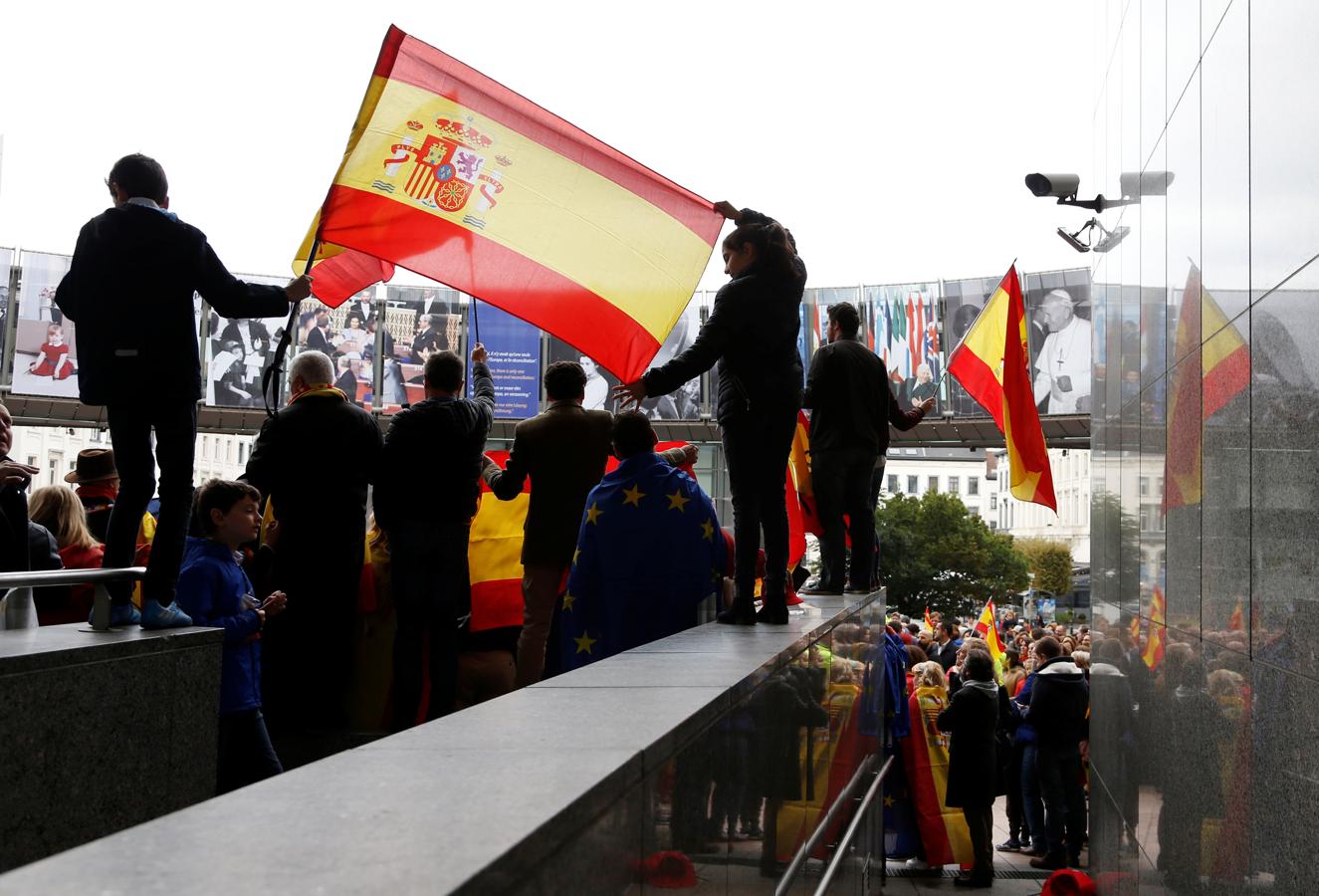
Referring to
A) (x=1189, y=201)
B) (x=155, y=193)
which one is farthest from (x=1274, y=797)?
(x=155, y=193)

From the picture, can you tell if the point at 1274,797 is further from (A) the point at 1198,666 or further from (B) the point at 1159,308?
(B) the point at 1159,308

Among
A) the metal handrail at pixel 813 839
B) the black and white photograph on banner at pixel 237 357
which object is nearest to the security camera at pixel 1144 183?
the metal handrail at pixel 813 839

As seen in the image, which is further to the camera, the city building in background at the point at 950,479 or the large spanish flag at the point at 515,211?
the city building in background at the point at 950,479

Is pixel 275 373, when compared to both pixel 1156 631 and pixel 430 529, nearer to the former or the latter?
pixel 430 529

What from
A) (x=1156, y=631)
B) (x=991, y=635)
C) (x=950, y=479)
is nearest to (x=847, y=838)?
(x=1156, y=631)

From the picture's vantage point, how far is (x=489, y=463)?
6742mm

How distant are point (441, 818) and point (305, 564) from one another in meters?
4.38

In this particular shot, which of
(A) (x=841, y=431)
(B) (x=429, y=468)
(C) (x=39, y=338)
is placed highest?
(C) (x=39, y=338)

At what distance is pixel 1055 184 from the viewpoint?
34.8 feet

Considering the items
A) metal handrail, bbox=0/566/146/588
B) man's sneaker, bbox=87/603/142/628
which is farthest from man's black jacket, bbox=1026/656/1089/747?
metal handrail, bbox=0/566/146/588

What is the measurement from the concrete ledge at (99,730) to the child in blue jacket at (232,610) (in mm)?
104

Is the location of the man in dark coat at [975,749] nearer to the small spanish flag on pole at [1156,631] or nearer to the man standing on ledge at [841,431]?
the man standing on ledge at [841,431]

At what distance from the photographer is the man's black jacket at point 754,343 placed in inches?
229

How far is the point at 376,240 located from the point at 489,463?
1.37 meters
